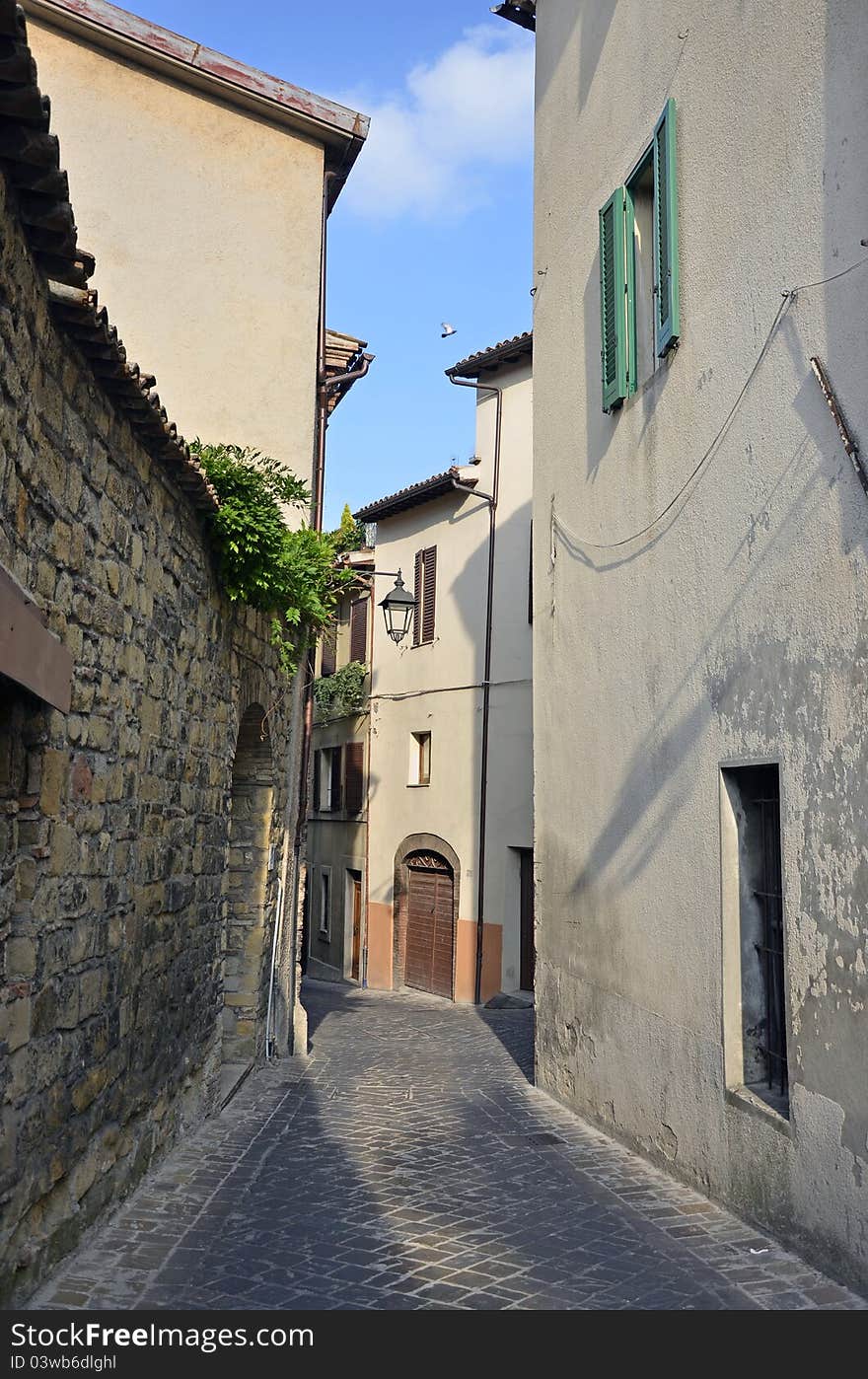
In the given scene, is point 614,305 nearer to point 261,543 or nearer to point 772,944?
point 261,543

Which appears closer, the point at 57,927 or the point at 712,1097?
the point at 57,927

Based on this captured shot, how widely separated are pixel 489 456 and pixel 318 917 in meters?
10.6

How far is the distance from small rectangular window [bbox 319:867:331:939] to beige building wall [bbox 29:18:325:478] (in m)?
14.8

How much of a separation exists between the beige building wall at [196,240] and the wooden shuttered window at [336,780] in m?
13.0

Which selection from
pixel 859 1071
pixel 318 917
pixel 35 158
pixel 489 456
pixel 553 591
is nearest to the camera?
pixel 35 158

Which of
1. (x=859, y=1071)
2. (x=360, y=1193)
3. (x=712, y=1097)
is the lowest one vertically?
(x=360, y=1193)

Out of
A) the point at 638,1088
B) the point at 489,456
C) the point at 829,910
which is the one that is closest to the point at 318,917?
the point at 489,456

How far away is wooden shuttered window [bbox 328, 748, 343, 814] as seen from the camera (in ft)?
74.7

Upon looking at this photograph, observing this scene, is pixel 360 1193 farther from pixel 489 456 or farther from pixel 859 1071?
pixel 489 456

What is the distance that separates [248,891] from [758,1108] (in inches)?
194

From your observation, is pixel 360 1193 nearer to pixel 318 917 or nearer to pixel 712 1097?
pixel 712 1097

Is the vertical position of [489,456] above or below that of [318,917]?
above
